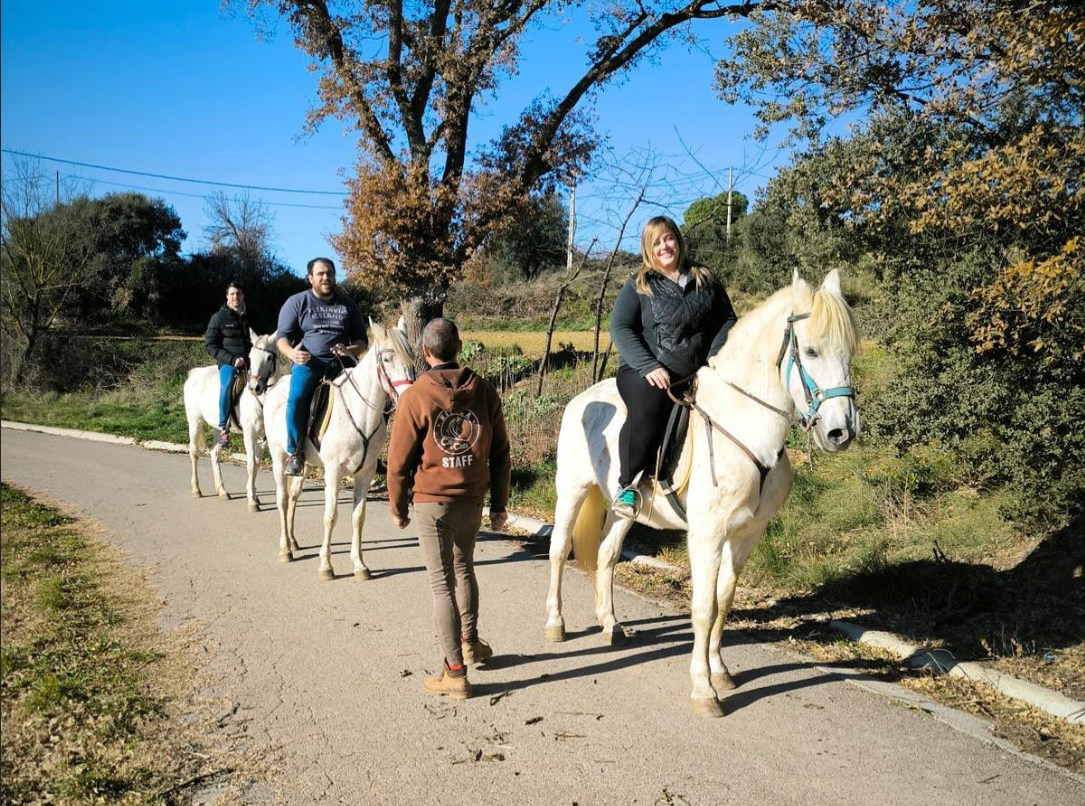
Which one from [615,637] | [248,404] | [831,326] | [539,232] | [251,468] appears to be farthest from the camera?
[539,232]

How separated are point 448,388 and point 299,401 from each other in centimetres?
355

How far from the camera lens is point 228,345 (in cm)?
1059

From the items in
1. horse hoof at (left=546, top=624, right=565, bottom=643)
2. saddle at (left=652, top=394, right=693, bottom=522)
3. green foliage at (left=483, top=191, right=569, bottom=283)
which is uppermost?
green foliage at (left=483, top=191, right=569, bottom=283)

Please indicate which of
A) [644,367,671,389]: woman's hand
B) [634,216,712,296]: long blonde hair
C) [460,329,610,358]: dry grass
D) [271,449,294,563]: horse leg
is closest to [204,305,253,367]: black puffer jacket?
[271,449,294,563]: horse leg

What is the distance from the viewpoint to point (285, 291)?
35.7 meters

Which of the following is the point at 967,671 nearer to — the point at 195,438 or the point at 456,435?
the point at 456,435

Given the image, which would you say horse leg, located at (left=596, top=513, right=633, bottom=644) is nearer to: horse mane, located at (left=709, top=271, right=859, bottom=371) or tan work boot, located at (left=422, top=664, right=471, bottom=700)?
tan work boot, located at (left=422, top=664, right=471, bottom=700)

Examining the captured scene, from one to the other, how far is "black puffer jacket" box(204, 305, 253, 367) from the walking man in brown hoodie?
6.81 meters

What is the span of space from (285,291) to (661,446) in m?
33.8

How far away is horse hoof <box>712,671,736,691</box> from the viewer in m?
4.92

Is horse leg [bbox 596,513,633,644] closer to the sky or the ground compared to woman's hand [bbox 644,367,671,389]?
closer to the ground

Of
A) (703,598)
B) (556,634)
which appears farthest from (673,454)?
(556,634)

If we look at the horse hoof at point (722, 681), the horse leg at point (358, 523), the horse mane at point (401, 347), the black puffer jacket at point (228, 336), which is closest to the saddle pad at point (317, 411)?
the horse leg at point (358, 523)

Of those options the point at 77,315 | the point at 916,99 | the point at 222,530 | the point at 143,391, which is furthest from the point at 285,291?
the point at 916,99
